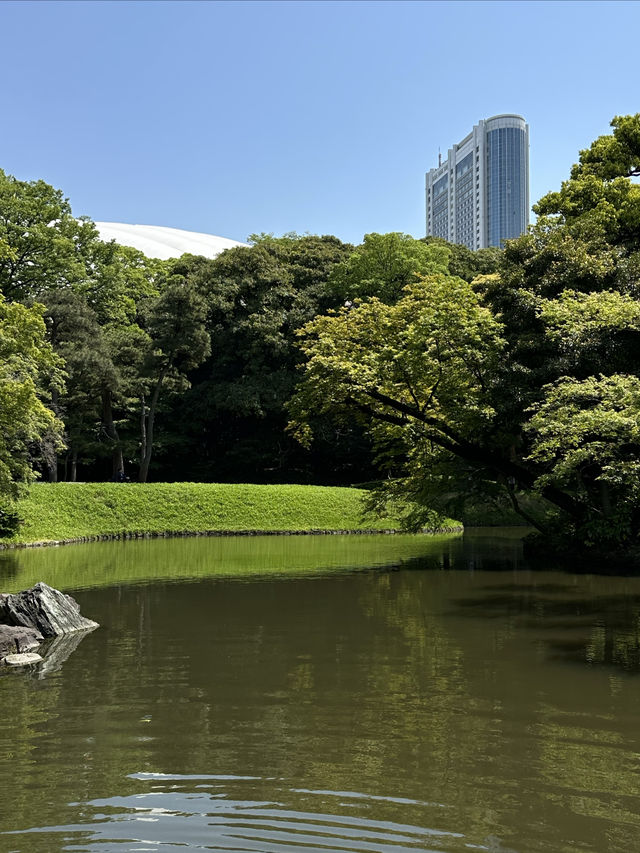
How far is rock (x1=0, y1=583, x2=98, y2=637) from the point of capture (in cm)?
1016

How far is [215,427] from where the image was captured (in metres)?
46.8

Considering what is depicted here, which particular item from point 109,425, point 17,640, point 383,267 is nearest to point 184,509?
point 109,425

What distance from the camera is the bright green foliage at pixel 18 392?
19.2 meters

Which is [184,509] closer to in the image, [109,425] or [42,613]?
[109,425]

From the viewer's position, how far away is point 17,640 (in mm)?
9281

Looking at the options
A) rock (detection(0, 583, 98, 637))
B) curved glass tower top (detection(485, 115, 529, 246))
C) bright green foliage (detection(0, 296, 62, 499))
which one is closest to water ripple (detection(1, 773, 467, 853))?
rock (detection(0, 583, 98, 637))

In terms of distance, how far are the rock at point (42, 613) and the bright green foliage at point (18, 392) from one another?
9.60m

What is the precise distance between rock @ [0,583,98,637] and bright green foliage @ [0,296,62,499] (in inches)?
378

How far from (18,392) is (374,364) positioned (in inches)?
358

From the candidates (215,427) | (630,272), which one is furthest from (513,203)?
(630,272)

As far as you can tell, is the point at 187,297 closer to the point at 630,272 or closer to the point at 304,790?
the point at 630,272

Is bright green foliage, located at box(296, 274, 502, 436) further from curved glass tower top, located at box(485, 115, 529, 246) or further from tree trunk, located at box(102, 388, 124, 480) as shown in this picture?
curved glass tower top, located at box(485, 115, 529, 246)

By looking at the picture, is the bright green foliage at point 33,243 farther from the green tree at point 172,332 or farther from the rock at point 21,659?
the rock at point 21,659

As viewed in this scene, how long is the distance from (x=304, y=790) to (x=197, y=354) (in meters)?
33.2
